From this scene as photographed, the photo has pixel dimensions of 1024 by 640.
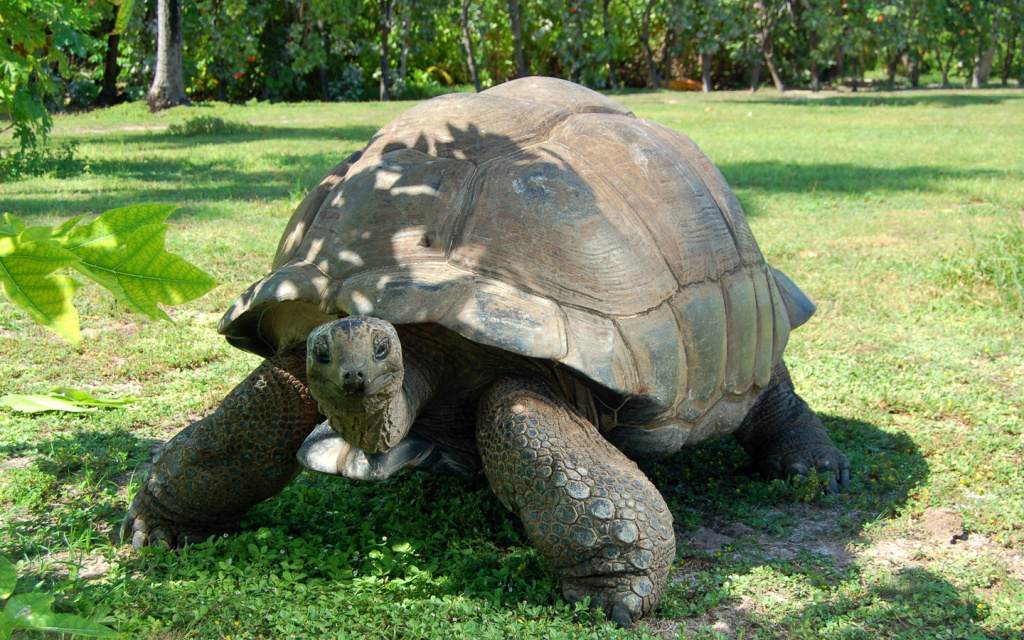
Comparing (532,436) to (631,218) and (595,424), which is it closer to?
(595,424)

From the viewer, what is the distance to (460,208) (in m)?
2.39

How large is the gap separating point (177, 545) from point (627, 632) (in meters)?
1.30

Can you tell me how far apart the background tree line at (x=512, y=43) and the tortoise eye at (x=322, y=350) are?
15023 millimetres

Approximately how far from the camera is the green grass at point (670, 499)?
2.10 meters

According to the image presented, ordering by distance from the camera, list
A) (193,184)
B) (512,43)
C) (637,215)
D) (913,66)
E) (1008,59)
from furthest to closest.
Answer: (913,66), (1008,59), (512,43), (193,184), (637,215)

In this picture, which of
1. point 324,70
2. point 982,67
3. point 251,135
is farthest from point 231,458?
point 982,67

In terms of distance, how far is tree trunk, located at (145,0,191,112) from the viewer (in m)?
13.6

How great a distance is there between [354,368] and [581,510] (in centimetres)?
69

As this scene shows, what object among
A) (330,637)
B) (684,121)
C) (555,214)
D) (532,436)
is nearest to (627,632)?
(532,436)

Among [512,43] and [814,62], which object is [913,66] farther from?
[512,43]

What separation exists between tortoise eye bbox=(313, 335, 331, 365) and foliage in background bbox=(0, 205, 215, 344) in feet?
1.75

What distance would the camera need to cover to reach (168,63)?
14.6 m

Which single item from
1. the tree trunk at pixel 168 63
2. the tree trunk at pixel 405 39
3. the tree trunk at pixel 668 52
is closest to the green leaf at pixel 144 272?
the tree trunk at pixel 168 63

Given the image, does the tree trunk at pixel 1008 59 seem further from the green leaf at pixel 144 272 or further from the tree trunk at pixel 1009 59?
the green leaf at pixel 144 272
